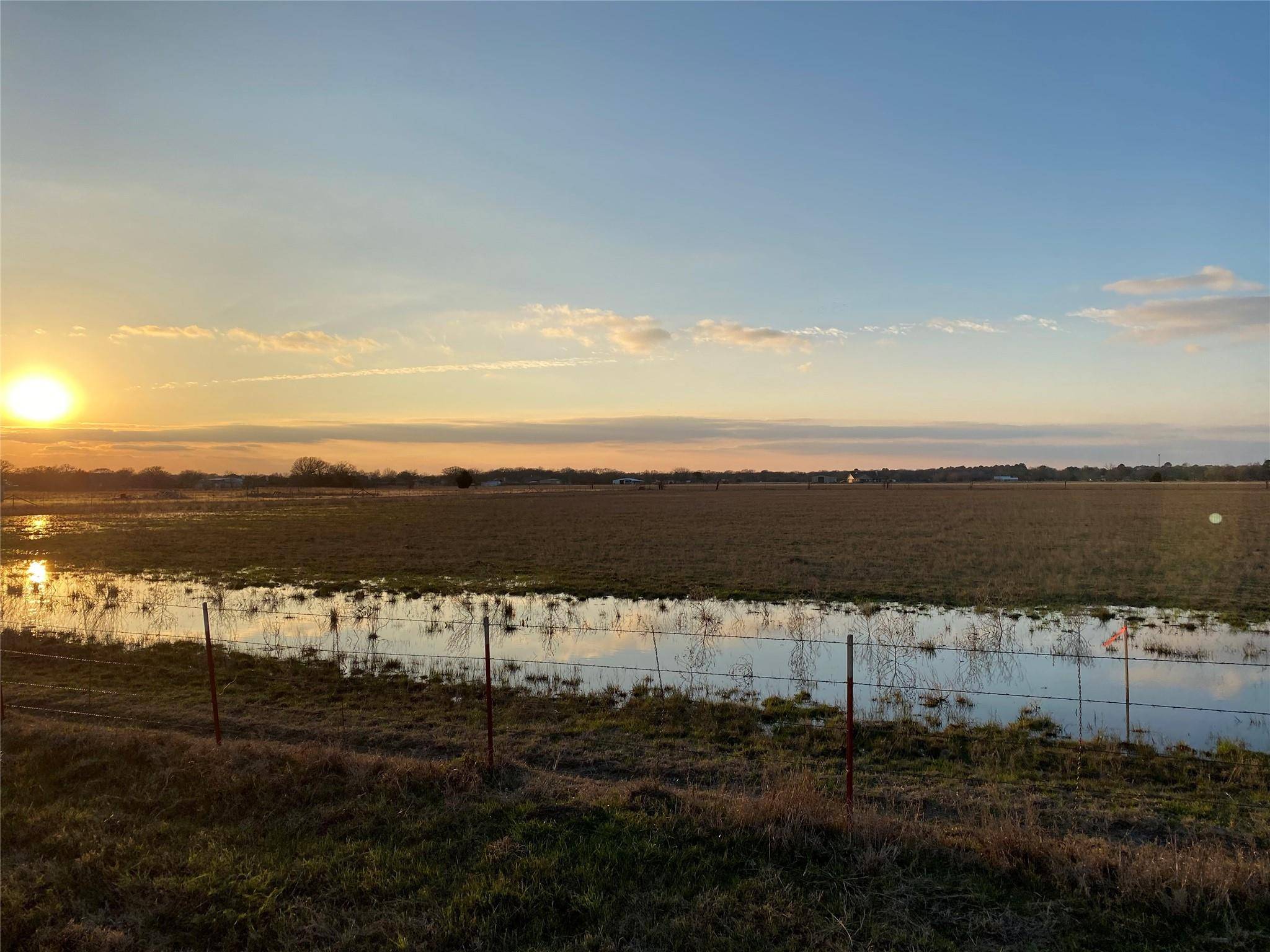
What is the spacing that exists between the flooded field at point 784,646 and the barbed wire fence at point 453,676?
97mm

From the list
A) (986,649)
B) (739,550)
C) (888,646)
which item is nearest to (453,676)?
(888,646)

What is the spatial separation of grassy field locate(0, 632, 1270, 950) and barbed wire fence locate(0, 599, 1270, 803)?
19cm

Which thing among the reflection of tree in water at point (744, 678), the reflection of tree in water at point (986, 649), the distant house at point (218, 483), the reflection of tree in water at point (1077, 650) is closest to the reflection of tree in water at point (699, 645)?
the reflection of tree in water at point (744, 678)

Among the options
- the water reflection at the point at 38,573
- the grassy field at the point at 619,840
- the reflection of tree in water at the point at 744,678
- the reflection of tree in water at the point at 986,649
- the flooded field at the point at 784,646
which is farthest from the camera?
the water reflection at the point at 38,573

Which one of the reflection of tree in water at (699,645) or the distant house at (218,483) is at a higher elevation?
the distant house at (218,483)

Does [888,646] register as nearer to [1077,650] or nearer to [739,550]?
[1077,650]

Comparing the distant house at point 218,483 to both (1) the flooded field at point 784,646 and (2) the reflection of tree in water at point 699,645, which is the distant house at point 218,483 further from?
(2) the reflection of tree in water at point 699,645

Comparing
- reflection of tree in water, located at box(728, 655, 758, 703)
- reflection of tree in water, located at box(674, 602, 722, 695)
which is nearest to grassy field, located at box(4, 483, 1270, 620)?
reflection of tree in water, located at box(674, 602, 722, 695)

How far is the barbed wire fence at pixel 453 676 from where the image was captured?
1077 cm

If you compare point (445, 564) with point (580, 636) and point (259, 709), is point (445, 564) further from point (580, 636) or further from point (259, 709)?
point (259, 709)

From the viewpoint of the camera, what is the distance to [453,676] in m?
14.8

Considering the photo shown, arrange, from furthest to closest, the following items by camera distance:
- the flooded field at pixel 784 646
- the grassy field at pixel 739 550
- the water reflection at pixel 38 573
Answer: the water reflection at pixel 38 573 → the grassy field at pixel 739 550 → the flooded field at pixel 784 646

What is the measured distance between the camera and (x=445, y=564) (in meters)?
32.1

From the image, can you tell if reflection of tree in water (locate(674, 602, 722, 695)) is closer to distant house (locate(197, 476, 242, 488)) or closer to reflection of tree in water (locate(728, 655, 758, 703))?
reflection of tree in water (locate(728, 655, 758, 703))
